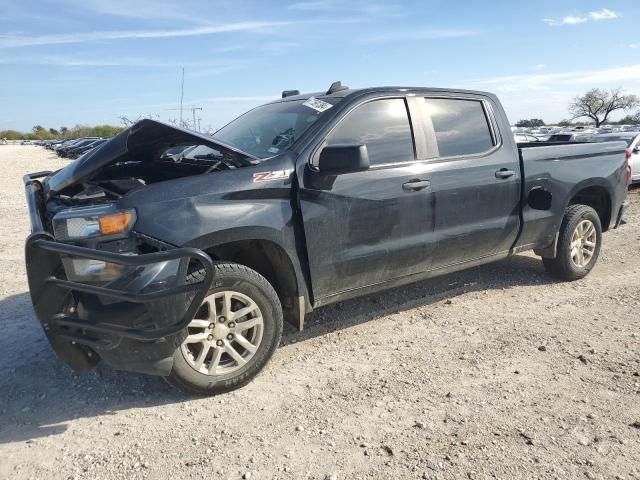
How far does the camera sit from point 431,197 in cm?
409

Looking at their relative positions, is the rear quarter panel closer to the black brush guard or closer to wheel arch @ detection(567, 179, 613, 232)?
the black brush guard

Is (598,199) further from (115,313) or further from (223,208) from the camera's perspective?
(115,313)

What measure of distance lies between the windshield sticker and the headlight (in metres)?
1.70

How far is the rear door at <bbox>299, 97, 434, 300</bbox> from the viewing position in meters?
3.56

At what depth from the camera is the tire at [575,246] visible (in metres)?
5.29

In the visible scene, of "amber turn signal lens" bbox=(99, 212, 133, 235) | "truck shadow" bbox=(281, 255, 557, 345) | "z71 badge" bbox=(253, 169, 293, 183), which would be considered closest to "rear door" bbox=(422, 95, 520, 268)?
"truck shadow" bbox=(281, 255, 557, 345)

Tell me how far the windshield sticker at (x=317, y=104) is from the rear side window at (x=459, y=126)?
0.90 metres

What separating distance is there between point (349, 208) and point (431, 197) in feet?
2.66

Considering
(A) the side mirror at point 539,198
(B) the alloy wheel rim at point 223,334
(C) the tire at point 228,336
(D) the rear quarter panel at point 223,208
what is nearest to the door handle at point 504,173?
(A) the side mirror at point 539,198

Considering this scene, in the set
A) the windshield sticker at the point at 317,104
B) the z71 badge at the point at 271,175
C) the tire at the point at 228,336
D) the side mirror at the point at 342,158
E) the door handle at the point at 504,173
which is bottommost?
the tire at the point at 228,336

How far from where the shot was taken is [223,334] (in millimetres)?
3223

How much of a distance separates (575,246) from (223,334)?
4015 millimetres

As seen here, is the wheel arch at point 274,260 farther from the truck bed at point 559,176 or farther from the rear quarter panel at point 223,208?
the truck bed at point 559,176

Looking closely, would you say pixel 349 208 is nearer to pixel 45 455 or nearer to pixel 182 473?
pixel 182 473
